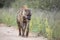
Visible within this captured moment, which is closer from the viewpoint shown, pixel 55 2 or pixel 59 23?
pixel 59 23

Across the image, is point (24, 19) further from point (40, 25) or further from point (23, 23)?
point (40, 25)

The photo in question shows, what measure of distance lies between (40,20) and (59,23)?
3.60 metres

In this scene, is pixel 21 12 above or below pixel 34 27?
above

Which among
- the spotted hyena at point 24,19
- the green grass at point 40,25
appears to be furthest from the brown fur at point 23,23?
the green grass at point 40,25

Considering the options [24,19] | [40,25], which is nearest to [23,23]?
[24,19]

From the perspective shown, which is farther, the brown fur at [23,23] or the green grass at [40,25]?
the brown fur at [23,23]

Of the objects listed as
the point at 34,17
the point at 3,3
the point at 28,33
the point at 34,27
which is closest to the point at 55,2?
the point at 34,17

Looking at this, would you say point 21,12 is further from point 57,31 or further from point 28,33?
point 57,31

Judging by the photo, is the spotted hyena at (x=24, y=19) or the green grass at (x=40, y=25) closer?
the green grass at (x=40, y=25)

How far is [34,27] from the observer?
47.6 ft

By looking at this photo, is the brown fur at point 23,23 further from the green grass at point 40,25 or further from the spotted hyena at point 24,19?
the green grass at point 40,25

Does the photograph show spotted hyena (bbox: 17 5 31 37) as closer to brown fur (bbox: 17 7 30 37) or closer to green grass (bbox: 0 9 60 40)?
brown fur (bbox: 17 7 30 37)

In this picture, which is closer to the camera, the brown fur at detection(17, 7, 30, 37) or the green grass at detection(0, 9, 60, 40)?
the green grass at detection(0, 9, 60, 40)

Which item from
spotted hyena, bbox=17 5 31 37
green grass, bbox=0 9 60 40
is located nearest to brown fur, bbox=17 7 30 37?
spotted hyena, bbox=17 5 31 37
